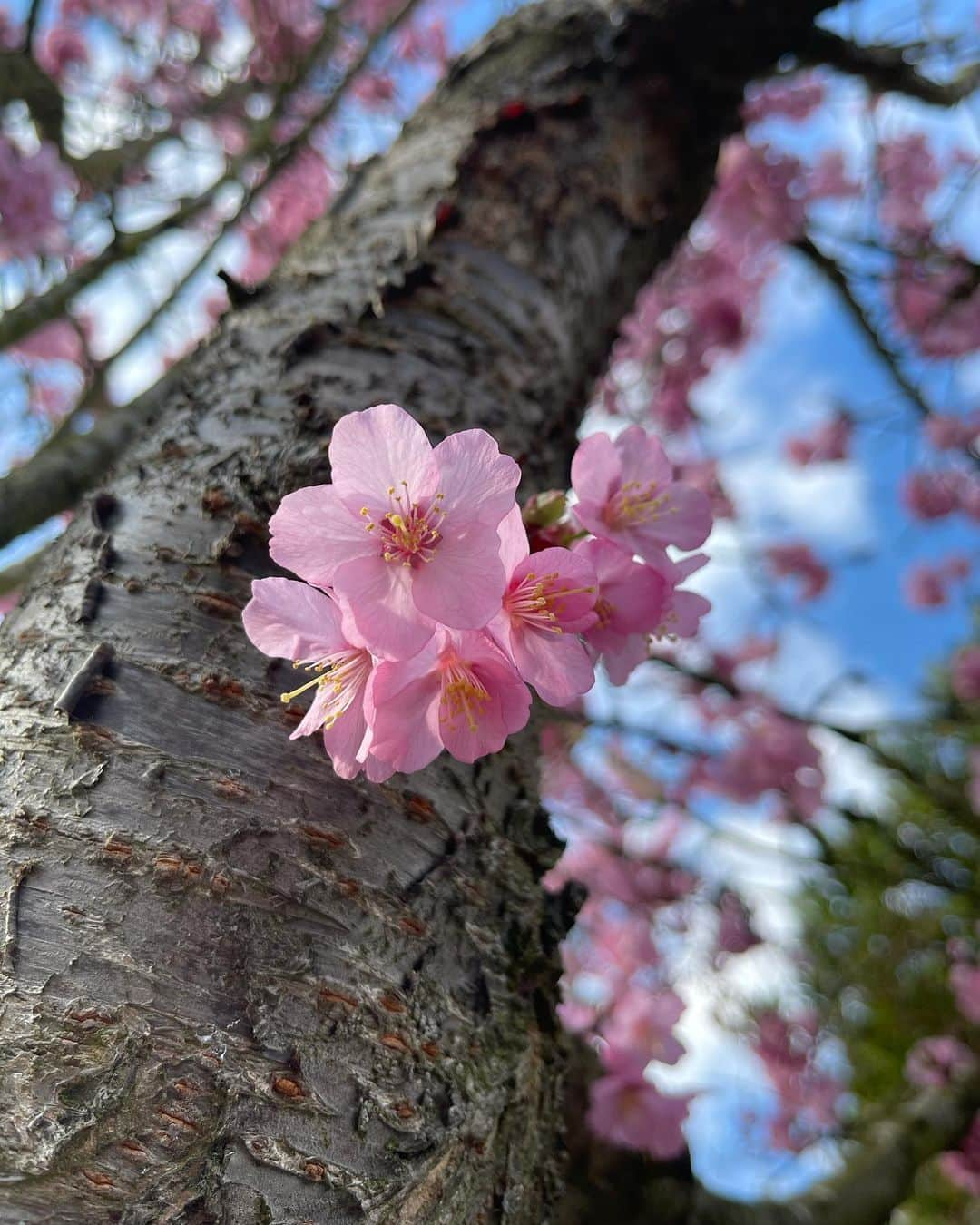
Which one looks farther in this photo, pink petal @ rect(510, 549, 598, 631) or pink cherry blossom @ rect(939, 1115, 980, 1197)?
pink cherry blossom @ rect(939, 1115, 980, 1197)

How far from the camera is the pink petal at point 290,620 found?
764 mm

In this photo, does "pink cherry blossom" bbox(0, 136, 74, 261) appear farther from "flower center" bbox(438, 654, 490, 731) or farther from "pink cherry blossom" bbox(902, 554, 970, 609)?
"pink cherry blossom" bbox(902, 554, 970, 609)

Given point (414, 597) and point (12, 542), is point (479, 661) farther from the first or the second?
point (12, 542)

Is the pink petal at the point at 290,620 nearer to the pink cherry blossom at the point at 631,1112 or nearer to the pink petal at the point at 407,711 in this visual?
the pink petal at the point at 407,711

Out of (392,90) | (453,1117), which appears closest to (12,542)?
(453,1117)

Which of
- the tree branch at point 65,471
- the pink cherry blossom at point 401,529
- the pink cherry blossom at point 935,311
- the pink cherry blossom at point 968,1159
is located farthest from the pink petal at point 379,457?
the pink cherry blossom at point 935,311

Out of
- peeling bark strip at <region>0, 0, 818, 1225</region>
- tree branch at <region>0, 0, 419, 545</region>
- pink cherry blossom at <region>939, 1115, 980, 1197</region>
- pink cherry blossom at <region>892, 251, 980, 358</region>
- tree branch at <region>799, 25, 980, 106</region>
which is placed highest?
tree branch at <region>799, 25, 980, 106</region>

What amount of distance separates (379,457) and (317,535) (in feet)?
0.32

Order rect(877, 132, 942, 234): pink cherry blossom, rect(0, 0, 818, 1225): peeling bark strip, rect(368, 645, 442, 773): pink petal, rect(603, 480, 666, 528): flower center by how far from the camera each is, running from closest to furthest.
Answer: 1. rect(0, 0, 818, 1225): peeling bark strip
2. rect(368, 645, 442, 773): pink petal
3. rect(603, 480, 666, 528): flower center
4. rect(877, 132, 942, 234): pink cherry blossom

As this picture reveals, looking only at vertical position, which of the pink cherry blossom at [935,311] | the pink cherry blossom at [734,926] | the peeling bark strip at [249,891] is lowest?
the pink cherry blossom at [734,926]

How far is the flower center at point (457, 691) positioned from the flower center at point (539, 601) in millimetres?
83

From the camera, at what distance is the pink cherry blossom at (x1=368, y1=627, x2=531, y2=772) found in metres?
0.73

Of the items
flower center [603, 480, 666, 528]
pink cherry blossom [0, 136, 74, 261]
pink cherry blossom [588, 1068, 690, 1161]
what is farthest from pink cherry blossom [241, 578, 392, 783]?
pink cherry blossom [0, 136, 74, 261]

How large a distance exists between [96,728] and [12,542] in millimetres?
1071
